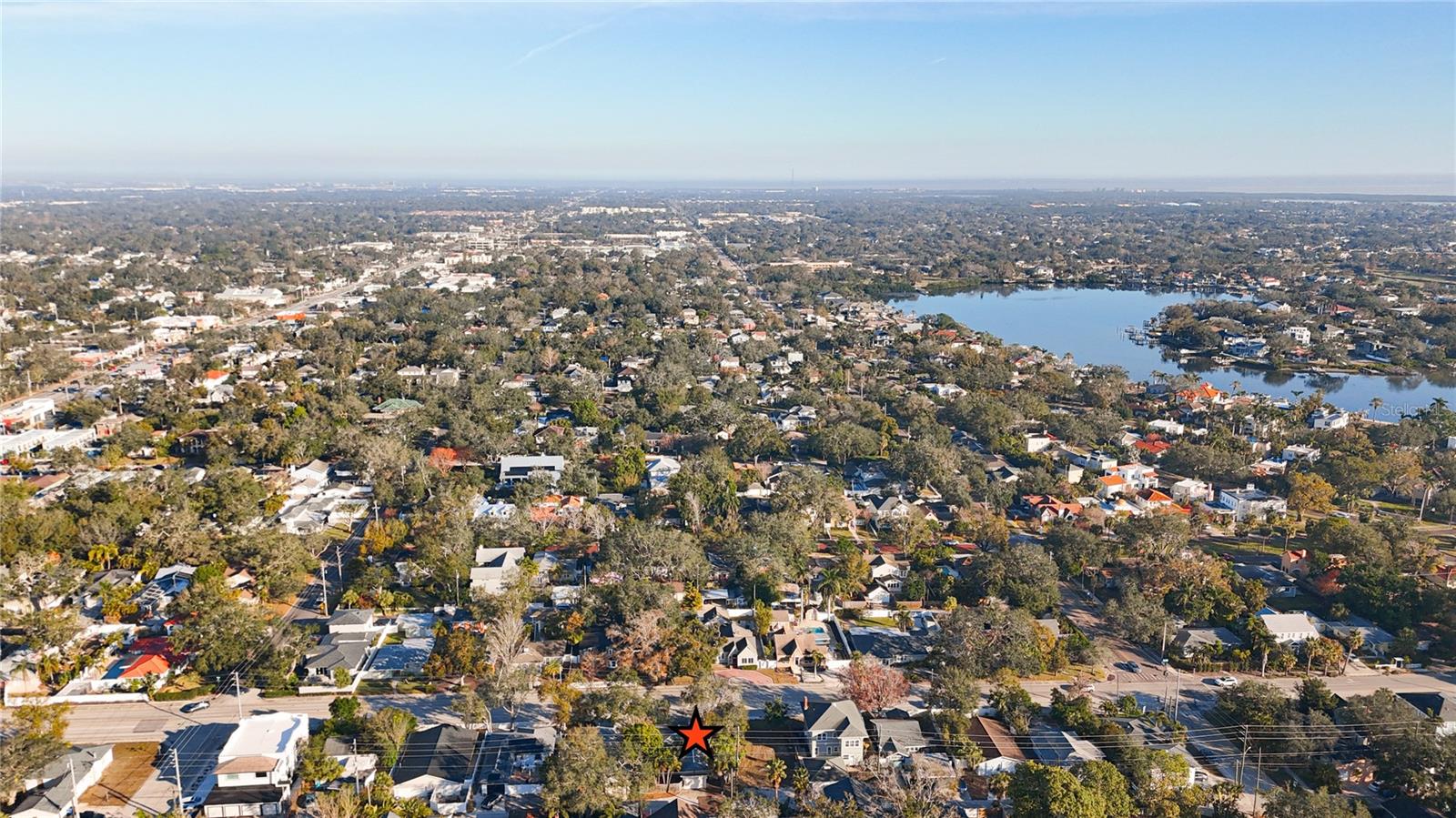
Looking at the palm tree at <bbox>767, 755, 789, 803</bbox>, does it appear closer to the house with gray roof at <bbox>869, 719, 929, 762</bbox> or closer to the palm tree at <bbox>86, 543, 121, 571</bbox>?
the house with gray roof at <bbox>869, 719, 929, 762</bbox>

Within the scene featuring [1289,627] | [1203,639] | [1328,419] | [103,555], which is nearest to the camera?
[1203,639]

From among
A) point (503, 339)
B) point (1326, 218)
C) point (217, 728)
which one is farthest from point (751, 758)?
point (1326, 218)

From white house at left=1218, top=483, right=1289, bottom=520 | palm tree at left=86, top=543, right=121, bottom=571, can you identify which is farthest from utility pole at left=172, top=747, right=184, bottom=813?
white house at left=1218, top=483, right=1289, bottom=520

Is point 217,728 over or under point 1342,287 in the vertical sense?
under

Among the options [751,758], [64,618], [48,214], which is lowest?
[751,758]

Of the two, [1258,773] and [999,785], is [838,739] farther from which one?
[1258,773]

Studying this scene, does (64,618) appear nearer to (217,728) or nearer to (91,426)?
(217,728)

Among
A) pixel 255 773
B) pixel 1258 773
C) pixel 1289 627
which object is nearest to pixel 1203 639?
pixel 1289 627
